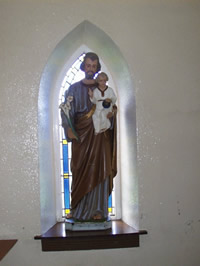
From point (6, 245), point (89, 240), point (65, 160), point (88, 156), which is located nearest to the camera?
point (6, 245)

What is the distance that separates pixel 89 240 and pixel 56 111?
1.21 metres

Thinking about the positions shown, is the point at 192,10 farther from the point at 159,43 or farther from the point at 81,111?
the point at 81,111

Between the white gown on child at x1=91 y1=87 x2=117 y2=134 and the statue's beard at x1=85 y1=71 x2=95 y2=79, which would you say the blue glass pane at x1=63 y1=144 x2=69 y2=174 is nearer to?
the white gown on child at x1=91 y1=87 x2=117 y2=134

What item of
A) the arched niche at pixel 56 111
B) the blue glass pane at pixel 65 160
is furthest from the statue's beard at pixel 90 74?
the blue glass pane at pixel 65 160

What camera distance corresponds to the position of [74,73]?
10.3 feet

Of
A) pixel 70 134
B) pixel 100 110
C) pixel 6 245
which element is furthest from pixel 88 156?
pixel 6 245

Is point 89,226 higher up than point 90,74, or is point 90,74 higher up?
point 90,74

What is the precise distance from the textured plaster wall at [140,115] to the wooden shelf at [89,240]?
71 mm

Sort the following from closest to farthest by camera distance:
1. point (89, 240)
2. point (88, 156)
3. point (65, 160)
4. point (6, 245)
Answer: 1. point (6, 245)
2. point (89, 240)
3. point (88, 156)
4. point (65, 160)

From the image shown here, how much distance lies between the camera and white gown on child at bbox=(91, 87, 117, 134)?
2.69 metres

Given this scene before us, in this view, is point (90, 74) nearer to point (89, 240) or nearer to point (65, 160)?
point (65, 160)

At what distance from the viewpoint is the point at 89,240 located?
8.52 ft

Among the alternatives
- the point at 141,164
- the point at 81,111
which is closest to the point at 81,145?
the point at 81,111

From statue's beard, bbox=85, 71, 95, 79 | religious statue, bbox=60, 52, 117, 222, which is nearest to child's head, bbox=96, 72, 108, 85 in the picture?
religious statue, bbox=60, 52, 117, 222
